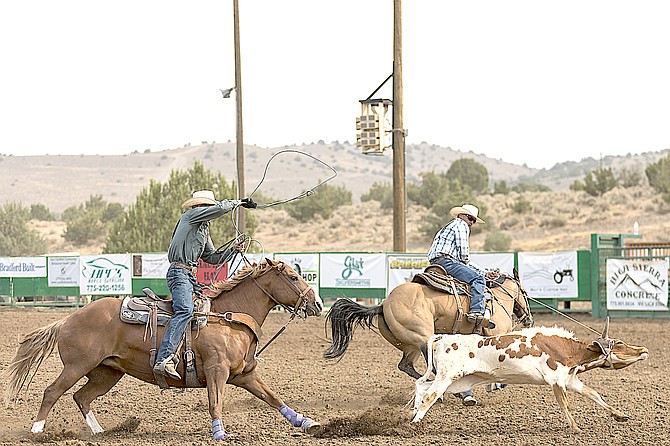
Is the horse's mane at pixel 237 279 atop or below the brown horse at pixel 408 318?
atop

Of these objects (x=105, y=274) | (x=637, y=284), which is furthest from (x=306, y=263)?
(x=637, y=284)

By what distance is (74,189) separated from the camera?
103 metres

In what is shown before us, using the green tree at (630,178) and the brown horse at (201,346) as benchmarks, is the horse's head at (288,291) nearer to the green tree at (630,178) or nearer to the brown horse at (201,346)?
the brown horse at (201,346)

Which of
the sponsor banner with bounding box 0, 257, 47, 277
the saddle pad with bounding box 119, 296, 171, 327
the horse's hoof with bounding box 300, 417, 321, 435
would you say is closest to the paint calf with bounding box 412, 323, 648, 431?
the horse's hoof with bounding box 300, 417, 321, 435

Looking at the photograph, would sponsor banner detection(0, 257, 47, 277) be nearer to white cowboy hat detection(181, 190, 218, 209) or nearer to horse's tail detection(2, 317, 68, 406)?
horse's tail detection(2, 317, 68, 406)

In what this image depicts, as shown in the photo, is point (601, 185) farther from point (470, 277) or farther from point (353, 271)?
point (470, 277)

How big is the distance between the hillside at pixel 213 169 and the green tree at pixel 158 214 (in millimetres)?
52319

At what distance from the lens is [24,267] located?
88.2ft

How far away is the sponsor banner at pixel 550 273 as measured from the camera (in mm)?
20781

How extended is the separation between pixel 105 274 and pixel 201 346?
59.7 ft

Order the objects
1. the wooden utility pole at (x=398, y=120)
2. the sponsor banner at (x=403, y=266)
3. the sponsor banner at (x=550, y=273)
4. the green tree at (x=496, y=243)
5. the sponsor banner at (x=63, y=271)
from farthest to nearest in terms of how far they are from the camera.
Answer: the green tree at (x=496, y=243)
the sponsor banner at (x=63, y=271)
the sponsor banner at (x=403, y=266)
the sponsor banner at (x=550, y=273)
the wooden utility pole at (x=398, y=120)

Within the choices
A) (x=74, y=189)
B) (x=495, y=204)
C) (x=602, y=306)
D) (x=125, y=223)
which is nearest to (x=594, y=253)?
(x=602, y=306)

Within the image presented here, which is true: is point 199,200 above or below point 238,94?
below

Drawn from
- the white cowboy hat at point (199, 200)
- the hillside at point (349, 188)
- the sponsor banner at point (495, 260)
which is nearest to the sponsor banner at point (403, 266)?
the sponsor banner at point (495, 260)
